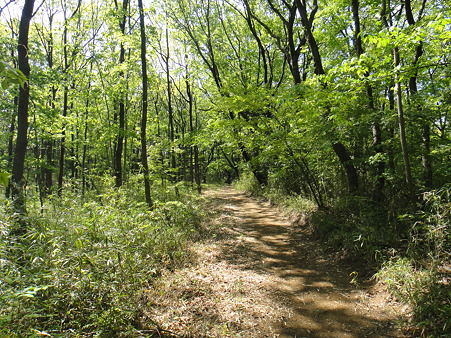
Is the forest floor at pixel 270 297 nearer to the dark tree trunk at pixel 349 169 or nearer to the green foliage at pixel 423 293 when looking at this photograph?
the green foliage at pixel 423 293

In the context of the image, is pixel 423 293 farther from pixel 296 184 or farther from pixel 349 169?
pixel 296 184

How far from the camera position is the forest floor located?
3.48 meters

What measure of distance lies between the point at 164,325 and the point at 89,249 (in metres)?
1.70

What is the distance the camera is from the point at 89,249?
394 cm

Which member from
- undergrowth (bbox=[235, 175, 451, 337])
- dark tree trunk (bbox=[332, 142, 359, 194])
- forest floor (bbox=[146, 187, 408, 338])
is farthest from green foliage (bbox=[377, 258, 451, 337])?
dark tree trunk (bbox=[332, 142, 359, 194])

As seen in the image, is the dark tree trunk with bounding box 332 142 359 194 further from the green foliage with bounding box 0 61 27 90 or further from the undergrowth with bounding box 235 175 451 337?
the green foliage with bounding box 0 61 27 90

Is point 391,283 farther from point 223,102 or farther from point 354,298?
point 223,102

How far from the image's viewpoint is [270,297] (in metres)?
4.30

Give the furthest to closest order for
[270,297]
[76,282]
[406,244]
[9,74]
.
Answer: [406,244]
[270,297]
[76,282]
[9,74]

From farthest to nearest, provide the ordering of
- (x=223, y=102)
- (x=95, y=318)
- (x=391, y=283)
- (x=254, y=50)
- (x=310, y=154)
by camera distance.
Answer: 1. (x=254, y=50)
2. (x=223, y=102)
3. (x=310, y=154)
4. (x=391, y=283)
5. (x=95, y=318)

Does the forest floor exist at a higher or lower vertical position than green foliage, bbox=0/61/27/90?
lower

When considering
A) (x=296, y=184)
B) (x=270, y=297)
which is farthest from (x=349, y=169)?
(x=270, y=297)

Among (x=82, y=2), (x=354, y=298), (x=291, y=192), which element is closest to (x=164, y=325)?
(x=354, y=298)

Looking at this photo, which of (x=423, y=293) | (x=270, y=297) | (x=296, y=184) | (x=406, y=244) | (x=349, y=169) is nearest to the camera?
(x=423, y=293)
